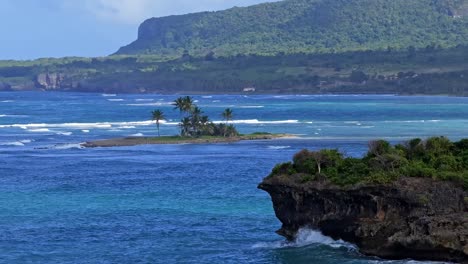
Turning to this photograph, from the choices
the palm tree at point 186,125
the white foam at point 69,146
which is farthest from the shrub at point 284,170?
the palm tree at point 186,125

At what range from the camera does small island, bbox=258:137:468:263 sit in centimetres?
5250

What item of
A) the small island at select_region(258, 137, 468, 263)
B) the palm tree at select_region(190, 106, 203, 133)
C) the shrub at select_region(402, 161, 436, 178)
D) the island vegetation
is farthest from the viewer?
the palm tree at select_region(190, 106, 203, 133)

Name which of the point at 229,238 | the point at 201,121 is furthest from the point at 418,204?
the point at 201,121

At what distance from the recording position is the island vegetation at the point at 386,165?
184ft

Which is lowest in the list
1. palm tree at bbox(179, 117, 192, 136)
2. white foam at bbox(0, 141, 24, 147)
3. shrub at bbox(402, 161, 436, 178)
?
white foam at bbox(0, 141, 24, 147)

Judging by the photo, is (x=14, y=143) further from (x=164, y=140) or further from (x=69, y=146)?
(x=164, y=140)

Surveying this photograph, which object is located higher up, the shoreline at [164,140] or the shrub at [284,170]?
the shrub at [284,170]

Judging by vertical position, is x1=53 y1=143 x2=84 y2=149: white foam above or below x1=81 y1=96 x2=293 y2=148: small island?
below

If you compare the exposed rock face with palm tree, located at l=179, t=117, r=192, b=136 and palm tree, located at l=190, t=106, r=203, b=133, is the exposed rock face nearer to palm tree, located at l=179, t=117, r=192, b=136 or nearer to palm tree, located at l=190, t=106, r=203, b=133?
palm tree, located at l=190, t=106, r=203, b=133

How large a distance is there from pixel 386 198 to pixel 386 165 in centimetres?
310

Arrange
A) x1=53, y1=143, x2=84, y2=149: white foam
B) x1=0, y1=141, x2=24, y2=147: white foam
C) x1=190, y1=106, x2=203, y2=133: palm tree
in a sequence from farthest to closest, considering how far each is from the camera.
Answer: x1=190, y1=106, x2=203, y2=133: palm tree, x1=0, y1=141, x2=24, y2=147: white foam, x1=53, y1=143, x2=84, y2=149: white foam

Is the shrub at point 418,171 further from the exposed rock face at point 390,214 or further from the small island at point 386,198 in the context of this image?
the exposed rock face at point 390,214

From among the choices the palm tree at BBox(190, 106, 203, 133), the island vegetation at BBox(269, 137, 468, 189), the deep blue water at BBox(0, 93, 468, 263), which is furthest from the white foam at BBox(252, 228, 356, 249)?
the palm tree at BBox(190, 106, 203, 133)

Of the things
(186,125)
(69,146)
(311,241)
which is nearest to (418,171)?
(311,241)
